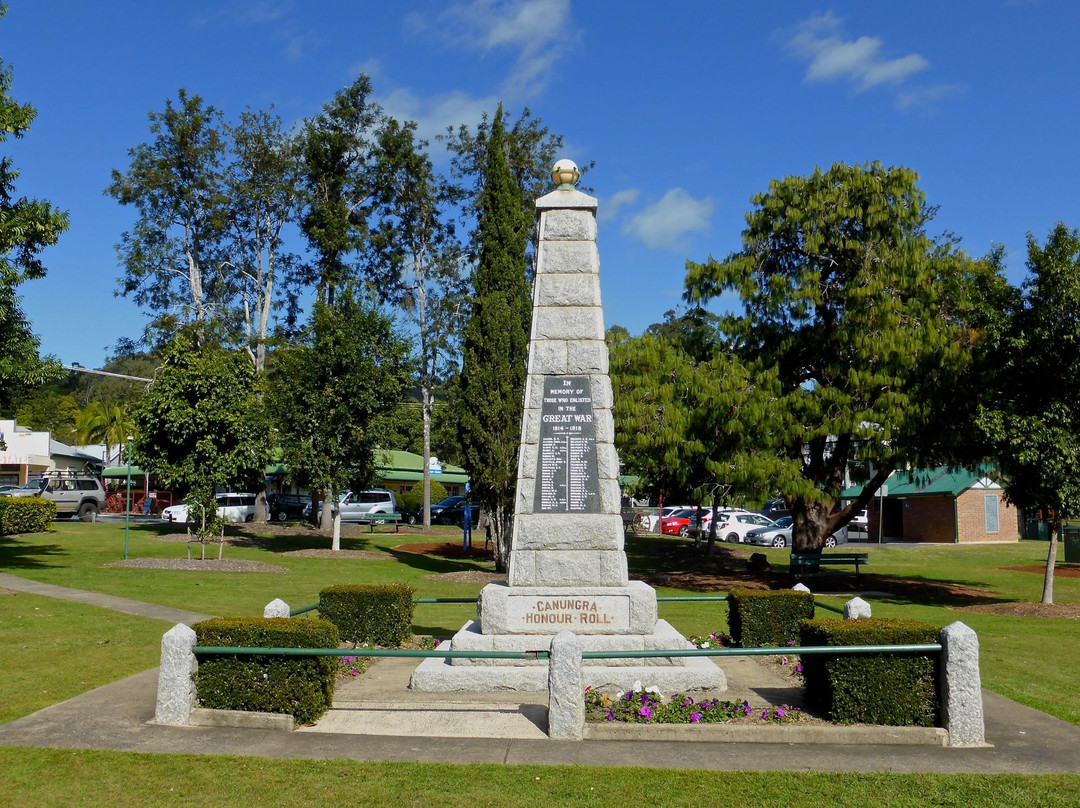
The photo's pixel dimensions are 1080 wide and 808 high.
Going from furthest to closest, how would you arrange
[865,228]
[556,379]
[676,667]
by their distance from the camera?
[865,228] → [556,379] → [676,667]

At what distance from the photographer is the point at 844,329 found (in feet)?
67.9

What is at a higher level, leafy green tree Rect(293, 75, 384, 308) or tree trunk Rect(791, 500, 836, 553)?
leafy green tree Rect(293, 75, 384, 308)

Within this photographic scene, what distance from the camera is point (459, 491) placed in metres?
66.6

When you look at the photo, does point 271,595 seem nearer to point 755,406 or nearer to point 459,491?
point 755,406

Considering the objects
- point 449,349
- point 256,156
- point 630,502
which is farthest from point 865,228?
point 630,502

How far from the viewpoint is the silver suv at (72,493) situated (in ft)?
131

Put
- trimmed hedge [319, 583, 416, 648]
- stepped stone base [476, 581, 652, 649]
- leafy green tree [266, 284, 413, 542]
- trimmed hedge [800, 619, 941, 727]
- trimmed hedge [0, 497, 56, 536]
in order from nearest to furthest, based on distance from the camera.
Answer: trimmed hedge [800, 619, 941, 727], stepped stone base [476, 581, 652, 649], trimmed hedge [319, 583, 416, 648], leafy green tree [266, 284, 413, 542], trimmed hedge [0, 497, 56, 536]

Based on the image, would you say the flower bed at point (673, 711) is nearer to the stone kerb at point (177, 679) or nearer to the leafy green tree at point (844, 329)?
the stone kerb at point (177, 679)

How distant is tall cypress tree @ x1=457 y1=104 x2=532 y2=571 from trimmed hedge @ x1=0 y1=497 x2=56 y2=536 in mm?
16879

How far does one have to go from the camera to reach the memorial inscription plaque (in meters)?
9.81

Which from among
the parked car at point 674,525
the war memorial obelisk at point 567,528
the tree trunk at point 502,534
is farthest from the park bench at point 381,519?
the war memorial obelisk at point 567,528

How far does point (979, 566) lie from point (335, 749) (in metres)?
28.0

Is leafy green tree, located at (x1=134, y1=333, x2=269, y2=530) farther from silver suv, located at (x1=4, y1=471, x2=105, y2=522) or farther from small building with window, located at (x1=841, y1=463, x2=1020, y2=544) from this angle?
small building with window, located at (x1=841, y1=463, x2=1020, y2=544)

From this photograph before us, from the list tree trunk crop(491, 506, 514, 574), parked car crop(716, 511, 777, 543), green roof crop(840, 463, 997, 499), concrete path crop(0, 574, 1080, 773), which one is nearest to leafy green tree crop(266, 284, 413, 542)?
tree trunk crop(491, 506, 514, 574)
